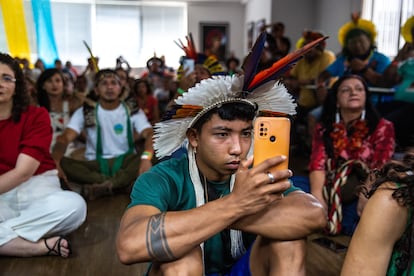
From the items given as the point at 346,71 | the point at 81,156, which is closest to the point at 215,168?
the point at 81,156

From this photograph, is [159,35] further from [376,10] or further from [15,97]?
[15,97]

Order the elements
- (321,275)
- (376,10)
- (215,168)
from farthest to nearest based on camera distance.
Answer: (376,10), (321,275), (215,168)

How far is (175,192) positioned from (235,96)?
367mm

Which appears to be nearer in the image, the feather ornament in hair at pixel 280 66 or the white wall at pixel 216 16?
the feather ornament in hair at pixel 280 66

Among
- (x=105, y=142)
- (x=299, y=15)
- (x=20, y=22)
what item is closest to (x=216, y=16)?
(x=299, y=15)

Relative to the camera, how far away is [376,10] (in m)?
6.27

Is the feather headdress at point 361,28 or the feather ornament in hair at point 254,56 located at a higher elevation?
the feather headdress at point 361,28

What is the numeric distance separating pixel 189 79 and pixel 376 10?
4.16 m

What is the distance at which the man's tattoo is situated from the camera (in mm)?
1216

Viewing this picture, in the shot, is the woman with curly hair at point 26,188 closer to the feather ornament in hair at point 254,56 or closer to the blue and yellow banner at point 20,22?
the blue and yellow banner at point 20,22

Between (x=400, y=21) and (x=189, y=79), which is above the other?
(x=400, y=21)

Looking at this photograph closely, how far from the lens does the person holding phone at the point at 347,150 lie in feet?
9.01

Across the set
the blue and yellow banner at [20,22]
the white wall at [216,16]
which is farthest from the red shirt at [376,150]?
the white wall at [216,16]

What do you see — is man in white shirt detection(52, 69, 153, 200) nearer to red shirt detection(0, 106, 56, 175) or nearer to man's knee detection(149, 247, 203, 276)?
red shirt detection(0, 106, 56, 175)
